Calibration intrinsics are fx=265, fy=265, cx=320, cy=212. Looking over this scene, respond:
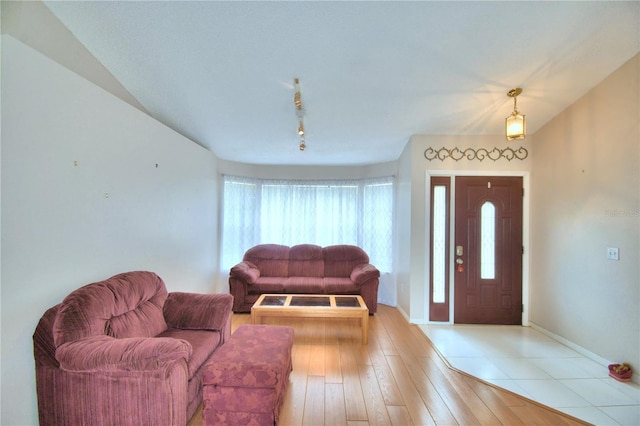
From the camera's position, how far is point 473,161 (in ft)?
11.7

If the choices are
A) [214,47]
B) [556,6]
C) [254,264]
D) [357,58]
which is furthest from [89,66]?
[556,6]

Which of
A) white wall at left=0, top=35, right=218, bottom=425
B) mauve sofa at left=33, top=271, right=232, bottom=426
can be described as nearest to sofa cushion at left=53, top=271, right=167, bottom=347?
mauve sofa at left=33, top=271, right=232, bottom=426

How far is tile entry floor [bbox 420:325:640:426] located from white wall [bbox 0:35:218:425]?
327 cm

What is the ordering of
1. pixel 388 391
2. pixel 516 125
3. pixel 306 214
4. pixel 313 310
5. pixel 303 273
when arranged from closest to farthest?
pixel 388 391 → pixel 516 125 → pixel 313 310 → pixel 303 273 → pixel 306 214

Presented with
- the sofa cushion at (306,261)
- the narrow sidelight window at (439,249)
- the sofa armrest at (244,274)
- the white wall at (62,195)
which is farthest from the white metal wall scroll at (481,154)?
the white wall at (62,195)

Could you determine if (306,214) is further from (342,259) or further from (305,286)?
(305,286)

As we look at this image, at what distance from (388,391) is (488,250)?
2433 millimetres

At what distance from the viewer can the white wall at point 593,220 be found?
2.39 metres

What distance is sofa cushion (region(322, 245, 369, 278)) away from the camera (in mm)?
4555

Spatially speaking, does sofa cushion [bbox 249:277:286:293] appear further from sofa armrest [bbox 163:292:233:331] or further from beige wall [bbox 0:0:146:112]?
beige wall [bbox 0:0:146:112]

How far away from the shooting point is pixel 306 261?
4664 mm

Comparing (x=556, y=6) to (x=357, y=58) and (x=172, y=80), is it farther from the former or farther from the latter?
(x=172, y=80)

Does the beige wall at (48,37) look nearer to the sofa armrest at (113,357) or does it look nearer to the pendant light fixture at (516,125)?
the sofa armrest at (113,357)

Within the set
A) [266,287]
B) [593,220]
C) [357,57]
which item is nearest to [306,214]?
[266,287]
